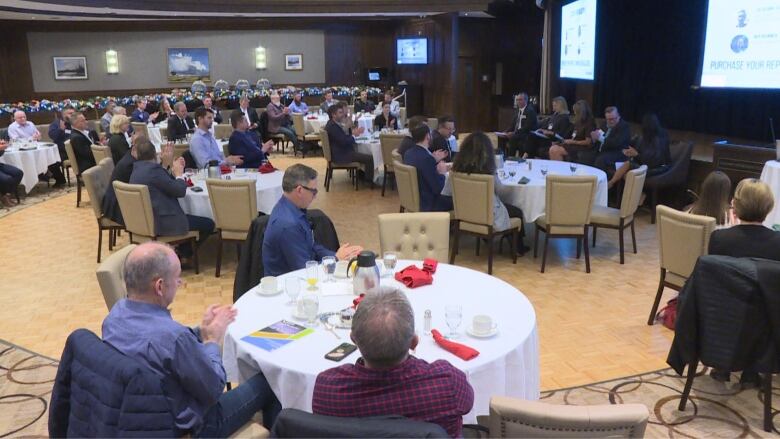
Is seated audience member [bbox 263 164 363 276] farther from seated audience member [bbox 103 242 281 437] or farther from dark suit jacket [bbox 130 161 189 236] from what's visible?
dark suit jacket [bbox 130 161 189 236]

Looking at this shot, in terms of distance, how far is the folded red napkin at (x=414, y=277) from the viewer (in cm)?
329

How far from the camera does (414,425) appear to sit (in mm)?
1742

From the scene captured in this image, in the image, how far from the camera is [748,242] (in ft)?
11.7

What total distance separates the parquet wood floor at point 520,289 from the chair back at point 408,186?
0.57 meters

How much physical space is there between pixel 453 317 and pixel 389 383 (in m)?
0.86

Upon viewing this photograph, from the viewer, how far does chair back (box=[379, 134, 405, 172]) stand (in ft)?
29.9

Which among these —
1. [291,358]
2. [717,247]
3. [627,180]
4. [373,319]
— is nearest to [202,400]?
[291,358]

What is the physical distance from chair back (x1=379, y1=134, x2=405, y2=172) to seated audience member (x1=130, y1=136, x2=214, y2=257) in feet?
12.7

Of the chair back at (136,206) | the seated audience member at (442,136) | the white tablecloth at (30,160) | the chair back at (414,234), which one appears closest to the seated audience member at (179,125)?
the white tablecloth at (30,160)

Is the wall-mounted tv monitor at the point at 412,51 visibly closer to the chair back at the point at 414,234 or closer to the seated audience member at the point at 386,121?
the seated audience member at the point at 386,121

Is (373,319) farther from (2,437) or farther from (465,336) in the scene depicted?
(2,437)

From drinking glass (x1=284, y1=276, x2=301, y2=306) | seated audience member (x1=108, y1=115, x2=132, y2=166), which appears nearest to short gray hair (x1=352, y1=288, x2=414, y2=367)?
drinking glass (x1=284, y1=276, x2=301, y2=306)

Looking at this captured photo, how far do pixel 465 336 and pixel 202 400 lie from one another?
109 cm

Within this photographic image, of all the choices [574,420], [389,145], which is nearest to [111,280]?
[574,420]
